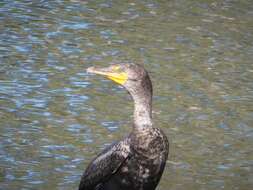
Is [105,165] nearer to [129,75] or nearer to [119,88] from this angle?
[129,75]

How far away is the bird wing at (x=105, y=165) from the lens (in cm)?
639

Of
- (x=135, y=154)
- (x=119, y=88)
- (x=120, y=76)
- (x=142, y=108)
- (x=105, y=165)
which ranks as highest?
(x=120, y=76)

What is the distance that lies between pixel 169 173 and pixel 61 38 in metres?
3.54

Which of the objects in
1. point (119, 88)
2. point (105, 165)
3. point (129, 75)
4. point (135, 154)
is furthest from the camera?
point (119, 88)

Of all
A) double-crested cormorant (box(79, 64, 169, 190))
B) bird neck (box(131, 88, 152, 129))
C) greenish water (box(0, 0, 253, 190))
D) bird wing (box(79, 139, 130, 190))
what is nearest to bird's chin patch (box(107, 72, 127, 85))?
double-crested cormorant (box(79, 64, 169, 190))

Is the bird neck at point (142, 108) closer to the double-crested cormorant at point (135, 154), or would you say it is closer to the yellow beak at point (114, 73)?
the double-crested cormorant at point (135, 154)

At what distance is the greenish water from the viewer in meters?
7.77

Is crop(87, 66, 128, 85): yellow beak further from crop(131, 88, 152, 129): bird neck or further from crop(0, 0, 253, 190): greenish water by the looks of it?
crop(0, 0, 253, 190): greenish water

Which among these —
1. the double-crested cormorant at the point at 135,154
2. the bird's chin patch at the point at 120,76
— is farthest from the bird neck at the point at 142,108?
the bird's chin patch at the point at 120,76

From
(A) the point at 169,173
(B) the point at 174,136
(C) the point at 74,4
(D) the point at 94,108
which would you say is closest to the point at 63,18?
(C) the point at 74,4

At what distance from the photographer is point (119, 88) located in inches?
373

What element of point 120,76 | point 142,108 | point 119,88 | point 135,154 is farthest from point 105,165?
point 119,88

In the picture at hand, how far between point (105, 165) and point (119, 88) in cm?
308

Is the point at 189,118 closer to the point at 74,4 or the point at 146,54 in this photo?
the point at 146,54
